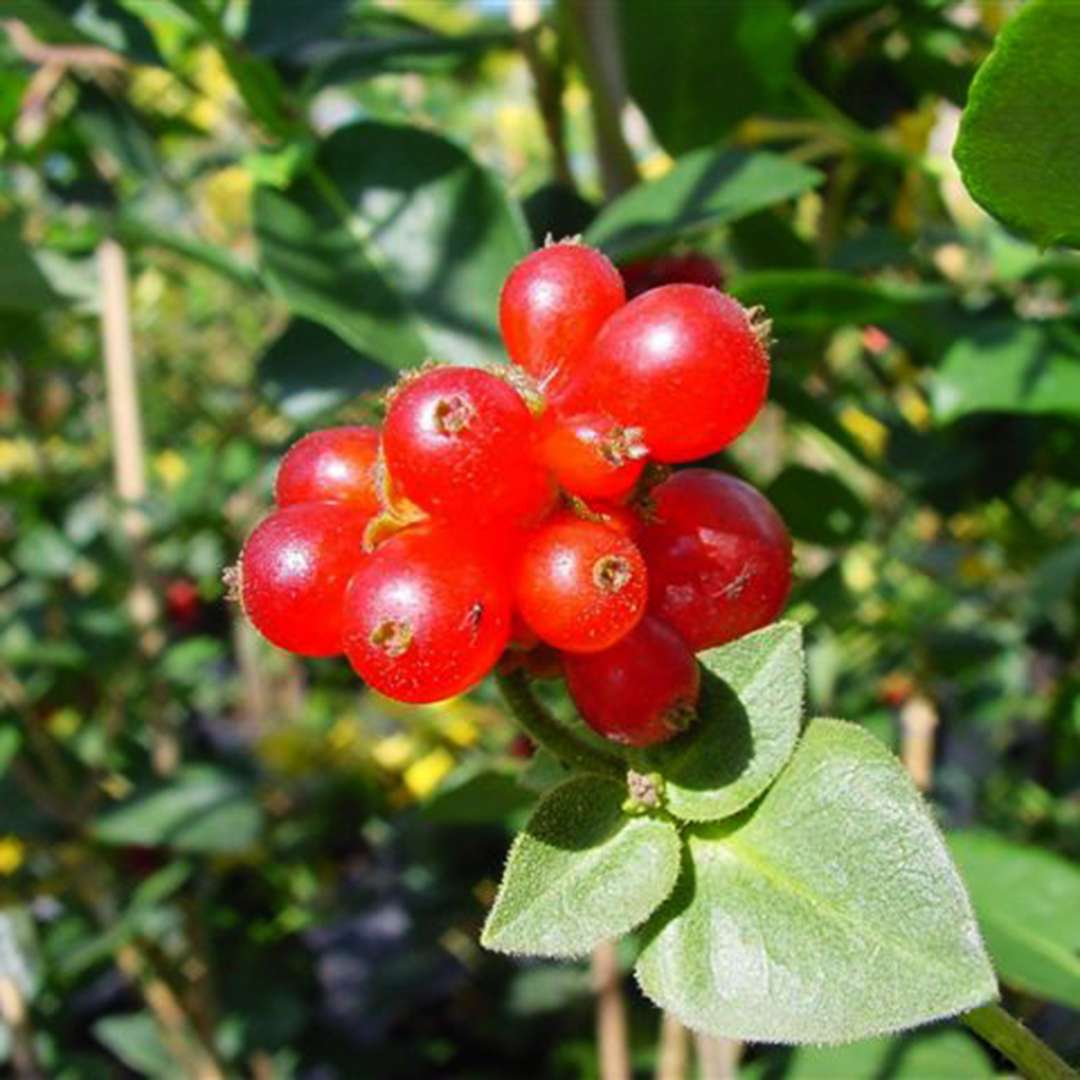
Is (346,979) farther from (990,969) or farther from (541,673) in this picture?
(990,969)

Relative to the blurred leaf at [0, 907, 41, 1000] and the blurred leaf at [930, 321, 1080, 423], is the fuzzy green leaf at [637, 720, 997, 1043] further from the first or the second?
the blurred leaf at [0, 907, 41, 1000]

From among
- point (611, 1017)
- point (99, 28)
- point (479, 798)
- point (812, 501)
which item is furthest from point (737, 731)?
point (611, 1017)

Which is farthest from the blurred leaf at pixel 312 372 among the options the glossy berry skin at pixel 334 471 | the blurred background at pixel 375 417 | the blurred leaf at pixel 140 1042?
the blurred leaf at pixel 140 1042

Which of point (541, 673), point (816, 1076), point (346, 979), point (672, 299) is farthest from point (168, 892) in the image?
point (672, 299)

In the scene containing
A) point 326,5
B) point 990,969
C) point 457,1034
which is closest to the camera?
point 990,969

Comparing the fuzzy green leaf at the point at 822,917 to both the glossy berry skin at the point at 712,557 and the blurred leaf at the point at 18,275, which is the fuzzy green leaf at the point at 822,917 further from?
the blurred leaf at the point at 18,275

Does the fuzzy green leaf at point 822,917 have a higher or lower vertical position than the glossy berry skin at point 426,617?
lower
